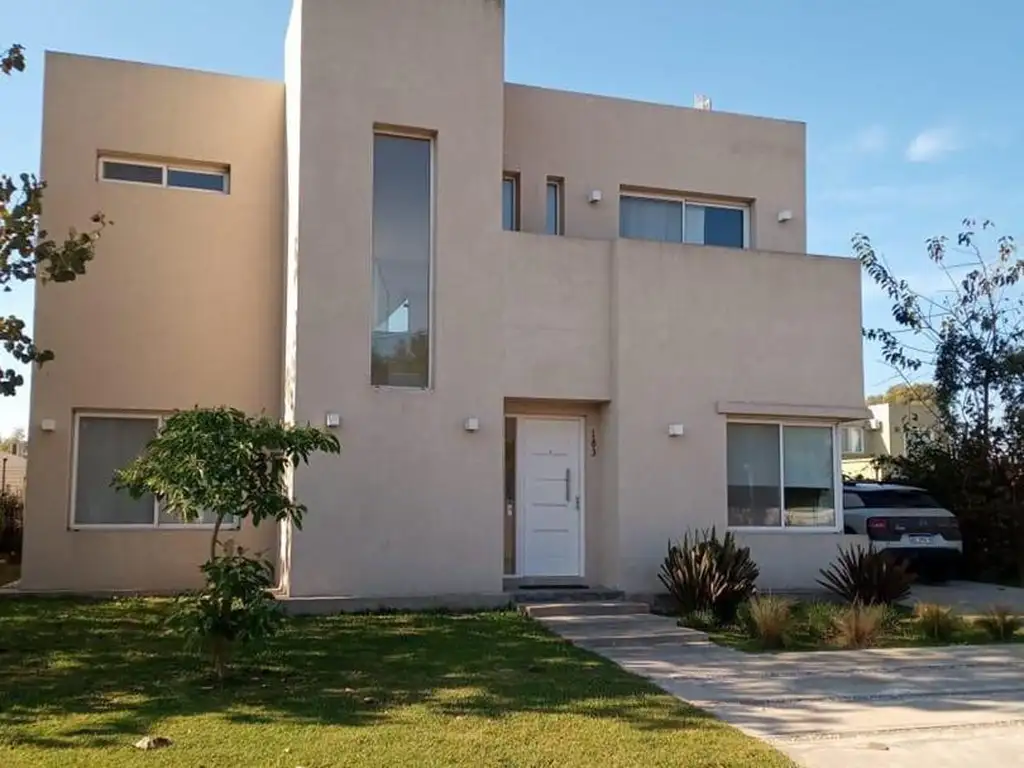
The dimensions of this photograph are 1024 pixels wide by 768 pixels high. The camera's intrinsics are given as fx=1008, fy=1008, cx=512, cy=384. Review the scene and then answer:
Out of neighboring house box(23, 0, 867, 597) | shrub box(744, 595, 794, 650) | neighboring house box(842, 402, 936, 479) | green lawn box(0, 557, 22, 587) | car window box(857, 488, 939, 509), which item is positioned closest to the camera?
shrub box(744, 595, 794, 650)

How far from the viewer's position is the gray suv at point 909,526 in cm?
1584

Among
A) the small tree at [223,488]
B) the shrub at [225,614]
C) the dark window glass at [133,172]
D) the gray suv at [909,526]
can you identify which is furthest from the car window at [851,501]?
the dark window glass at [133,172]

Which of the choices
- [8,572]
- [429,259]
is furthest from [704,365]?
[8,572]

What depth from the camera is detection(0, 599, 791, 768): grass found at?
6.41 m


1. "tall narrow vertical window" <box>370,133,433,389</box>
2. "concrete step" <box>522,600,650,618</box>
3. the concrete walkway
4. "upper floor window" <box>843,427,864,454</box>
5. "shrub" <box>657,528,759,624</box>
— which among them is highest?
"tall narrow vertical window" <box>370,133,433,389</box>

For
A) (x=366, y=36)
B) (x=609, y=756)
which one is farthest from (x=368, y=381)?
(x=609, y=756)

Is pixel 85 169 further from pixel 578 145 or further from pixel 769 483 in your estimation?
pixel 769 483

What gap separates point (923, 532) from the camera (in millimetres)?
16062

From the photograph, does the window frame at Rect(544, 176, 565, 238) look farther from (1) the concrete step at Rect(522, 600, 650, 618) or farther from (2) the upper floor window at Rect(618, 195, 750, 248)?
(1) the concrete step at Rect(522, 600, 650, 618)

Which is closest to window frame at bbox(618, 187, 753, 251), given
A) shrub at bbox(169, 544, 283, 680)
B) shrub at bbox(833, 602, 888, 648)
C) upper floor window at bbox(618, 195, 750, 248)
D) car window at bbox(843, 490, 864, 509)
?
upper floor window at bbox(618, 195, 750, 248)

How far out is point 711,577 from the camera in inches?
470

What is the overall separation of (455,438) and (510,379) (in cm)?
106

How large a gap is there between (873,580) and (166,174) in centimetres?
1093

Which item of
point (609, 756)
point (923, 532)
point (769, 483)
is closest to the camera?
point (609, 756)
